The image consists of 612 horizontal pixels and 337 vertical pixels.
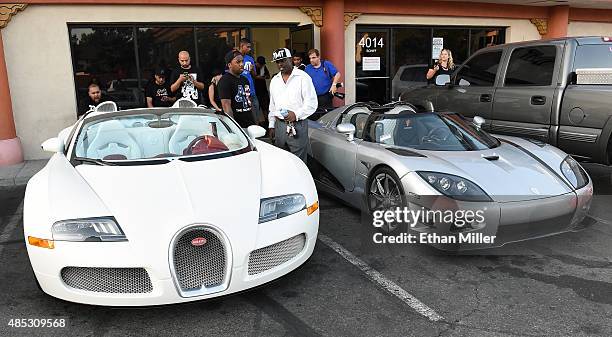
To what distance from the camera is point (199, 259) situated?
2768 millimetres

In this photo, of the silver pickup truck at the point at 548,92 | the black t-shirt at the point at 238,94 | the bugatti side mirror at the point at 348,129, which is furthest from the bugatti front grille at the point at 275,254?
the silver pickup truck at the point at 548,92

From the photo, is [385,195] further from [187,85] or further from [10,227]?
[187,85]

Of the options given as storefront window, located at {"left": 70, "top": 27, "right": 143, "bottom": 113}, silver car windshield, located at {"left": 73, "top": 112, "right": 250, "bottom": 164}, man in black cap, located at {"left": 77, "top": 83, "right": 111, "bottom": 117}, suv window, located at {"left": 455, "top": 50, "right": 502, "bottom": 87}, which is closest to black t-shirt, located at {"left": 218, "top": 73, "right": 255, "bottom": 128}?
silver car windshield, located at {"left": 73, "top": 112, "right": 250, "bottom": 164}

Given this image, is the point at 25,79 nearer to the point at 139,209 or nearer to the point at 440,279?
the point at 139,209

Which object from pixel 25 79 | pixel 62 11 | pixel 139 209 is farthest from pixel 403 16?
pixel 139 209

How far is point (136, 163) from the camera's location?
3.39 metres

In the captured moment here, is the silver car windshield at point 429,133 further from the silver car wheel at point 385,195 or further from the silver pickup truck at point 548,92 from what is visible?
the silver pickup truck at point 548,92

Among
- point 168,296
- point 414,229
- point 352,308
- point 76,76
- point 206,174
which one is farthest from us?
point 76,76

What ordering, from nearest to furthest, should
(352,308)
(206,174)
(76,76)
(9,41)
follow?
(352,308) → (206,174) → (9,41) → (76,76)

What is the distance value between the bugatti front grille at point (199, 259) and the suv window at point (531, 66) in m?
4.90

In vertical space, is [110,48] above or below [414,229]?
above

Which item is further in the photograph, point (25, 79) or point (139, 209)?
point (25, 79)

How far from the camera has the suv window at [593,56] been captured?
5.66 m

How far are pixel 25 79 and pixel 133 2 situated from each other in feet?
7.40
